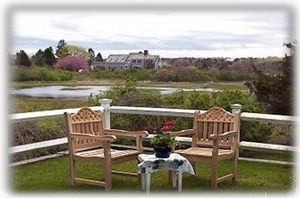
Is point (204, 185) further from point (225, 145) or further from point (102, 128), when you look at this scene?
point (102, 128)

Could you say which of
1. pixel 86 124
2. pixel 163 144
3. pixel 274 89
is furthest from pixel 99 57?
pixel 274 89

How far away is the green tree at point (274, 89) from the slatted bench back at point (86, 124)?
2163 mm

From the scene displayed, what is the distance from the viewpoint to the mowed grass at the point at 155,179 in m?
4.25

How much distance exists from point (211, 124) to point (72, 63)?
1923 millimetres

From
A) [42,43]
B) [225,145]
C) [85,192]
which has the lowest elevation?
[85,192]

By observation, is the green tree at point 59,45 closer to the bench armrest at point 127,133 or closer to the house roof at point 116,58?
the house roof at point 116,58

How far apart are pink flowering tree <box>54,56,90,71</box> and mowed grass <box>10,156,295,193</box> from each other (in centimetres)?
106

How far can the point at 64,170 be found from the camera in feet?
15.9

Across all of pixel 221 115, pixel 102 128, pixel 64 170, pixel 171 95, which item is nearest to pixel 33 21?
pixel 102 128

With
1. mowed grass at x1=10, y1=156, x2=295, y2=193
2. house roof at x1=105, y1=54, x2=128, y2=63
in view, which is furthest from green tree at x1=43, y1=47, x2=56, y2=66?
mowed grass at x1=10, y1=156, x2=295, y2=193

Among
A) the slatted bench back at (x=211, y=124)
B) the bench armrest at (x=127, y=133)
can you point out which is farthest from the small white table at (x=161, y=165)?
the slatted bench back at (x=211, y=124)

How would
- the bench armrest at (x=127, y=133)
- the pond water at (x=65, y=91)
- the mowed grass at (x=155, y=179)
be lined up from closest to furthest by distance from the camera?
the mowed grass at (x=155, y=179) < the bench armrest at (x=127, y=133) < the pond water at (x=65, y=91)

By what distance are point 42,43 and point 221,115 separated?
196 cm

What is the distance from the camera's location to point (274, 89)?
5.88 meters
